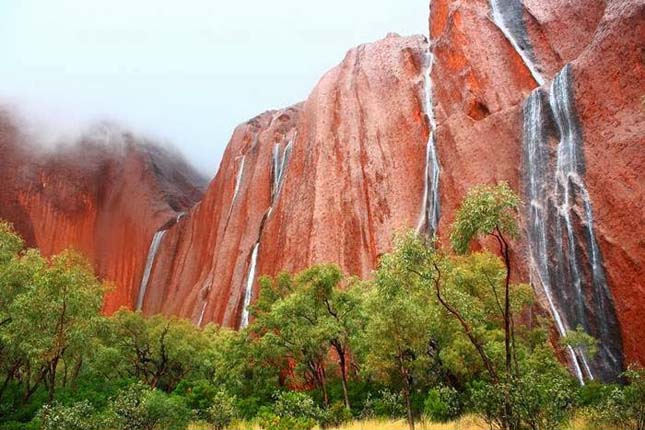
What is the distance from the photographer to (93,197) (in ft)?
279

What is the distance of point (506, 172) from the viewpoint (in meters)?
31.2

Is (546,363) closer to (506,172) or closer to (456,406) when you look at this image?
(456,406)

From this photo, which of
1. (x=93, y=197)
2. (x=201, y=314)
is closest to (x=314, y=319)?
(x=201, y=314)

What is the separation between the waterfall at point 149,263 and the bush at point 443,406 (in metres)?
58.8

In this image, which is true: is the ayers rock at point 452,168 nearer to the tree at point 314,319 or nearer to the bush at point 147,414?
the tree at point 314,319

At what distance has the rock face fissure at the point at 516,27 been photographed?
123ft

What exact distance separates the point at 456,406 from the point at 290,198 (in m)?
31.3

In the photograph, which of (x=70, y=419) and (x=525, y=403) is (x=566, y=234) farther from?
(x=70, y=419)

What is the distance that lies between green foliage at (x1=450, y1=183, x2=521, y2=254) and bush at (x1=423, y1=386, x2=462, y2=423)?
5961mm

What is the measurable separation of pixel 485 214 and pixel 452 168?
2259 centimetres

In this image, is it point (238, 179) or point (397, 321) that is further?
point (238, 179)

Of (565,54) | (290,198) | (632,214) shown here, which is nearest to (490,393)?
(632,214)

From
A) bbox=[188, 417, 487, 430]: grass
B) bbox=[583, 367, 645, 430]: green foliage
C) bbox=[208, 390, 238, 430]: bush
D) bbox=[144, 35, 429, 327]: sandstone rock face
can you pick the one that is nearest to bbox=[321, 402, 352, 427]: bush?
bbox=[188, 417, 487, 430]: grass

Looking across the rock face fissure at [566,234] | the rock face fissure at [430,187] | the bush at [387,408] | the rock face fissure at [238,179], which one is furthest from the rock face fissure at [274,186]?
the rock face fissure at [566,234]
